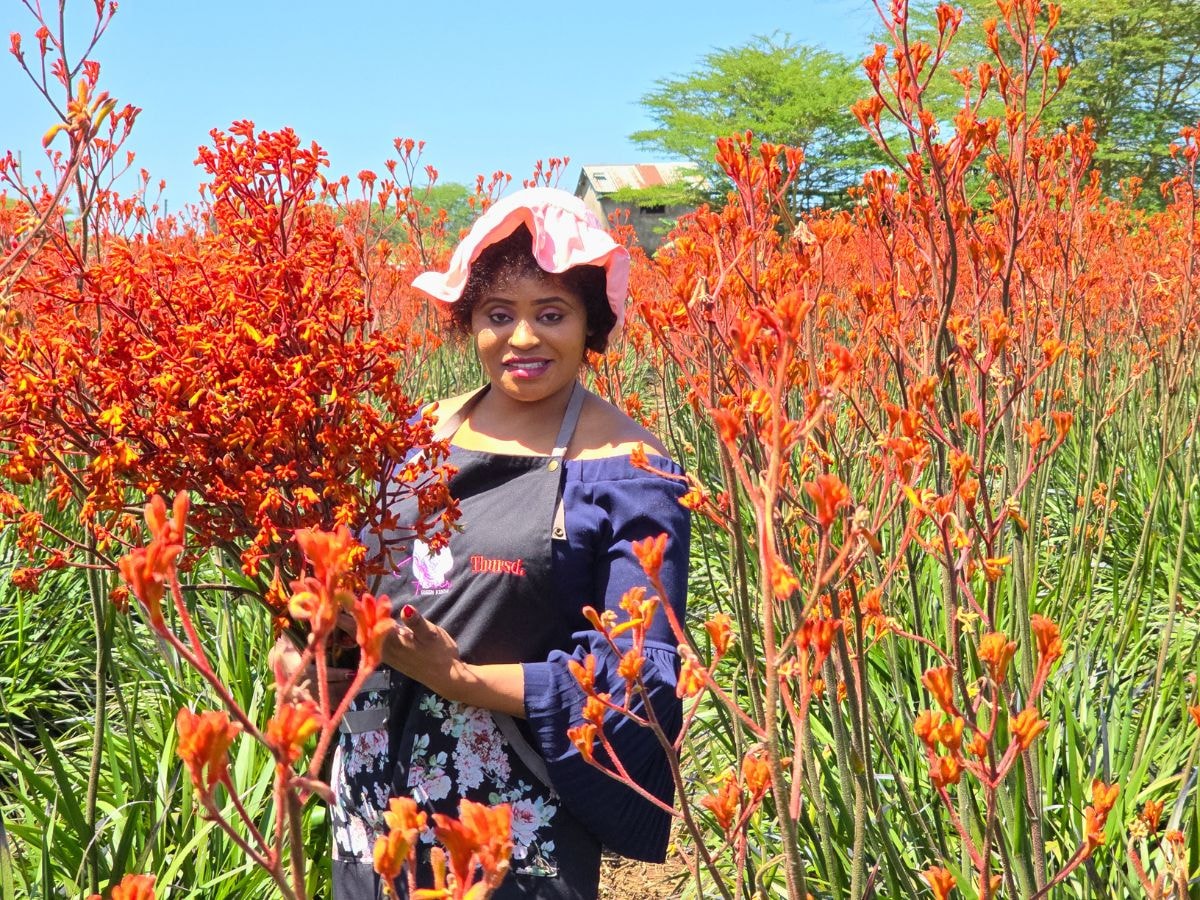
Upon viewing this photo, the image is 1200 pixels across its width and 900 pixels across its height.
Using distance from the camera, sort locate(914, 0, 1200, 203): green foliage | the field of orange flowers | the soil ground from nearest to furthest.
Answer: the field of orange flowers, the soil ground, locate(914, 0, 1200, 203): green foliage

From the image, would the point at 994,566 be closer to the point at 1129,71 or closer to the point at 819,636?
the point at 819,636

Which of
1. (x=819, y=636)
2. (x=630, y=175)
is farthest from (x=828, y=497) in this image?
(x=630, y=175)

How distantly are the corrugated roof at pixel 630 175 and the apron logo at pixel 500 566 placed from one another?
43083mm

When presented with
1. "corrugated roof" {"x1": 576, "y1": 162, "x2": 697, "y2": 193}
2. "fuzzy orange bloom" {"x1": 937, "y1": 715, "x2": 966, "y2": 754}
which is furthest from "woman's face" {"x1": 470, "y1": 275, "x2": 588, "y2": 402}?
"corrugated roof" {"x1": 576, "y1": 162, "x2": 697, "y2": 193}

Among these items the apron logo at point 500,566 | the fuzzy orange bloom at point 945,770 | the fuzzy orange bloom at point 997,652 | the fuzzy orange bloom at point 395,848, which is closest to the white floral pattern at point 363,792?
the apron logo at point 500,566

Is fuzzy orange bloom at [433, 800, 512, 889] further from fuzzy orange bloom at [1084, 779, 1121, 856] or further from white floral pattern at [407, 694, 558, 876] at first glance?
white floral pattern at [407, 694, 558, 876]

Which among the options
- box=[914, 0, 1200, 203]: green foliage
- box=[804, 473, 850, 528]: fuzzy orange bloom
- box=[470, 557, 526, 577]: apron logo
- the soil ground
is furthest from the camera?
box=[914, 0, 1200, 203]: green foliage

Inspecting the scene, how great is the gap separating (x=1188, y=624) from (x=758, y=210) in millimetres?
3069

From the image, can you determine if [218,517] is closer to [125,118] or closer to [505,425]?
[505,425]

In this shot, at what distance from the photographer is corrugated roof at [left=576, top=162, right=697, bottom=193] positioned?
148 ft

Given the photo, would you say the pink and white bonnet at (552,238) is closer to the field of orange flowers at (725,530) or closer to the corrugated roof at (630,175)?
the field of orange flowers at (725,530)

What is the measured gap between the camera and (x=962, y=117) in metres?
2.02

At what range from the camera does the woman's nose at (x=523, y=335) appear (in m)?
1.99

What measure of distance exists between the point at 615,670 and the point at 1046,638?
2.43 feet
